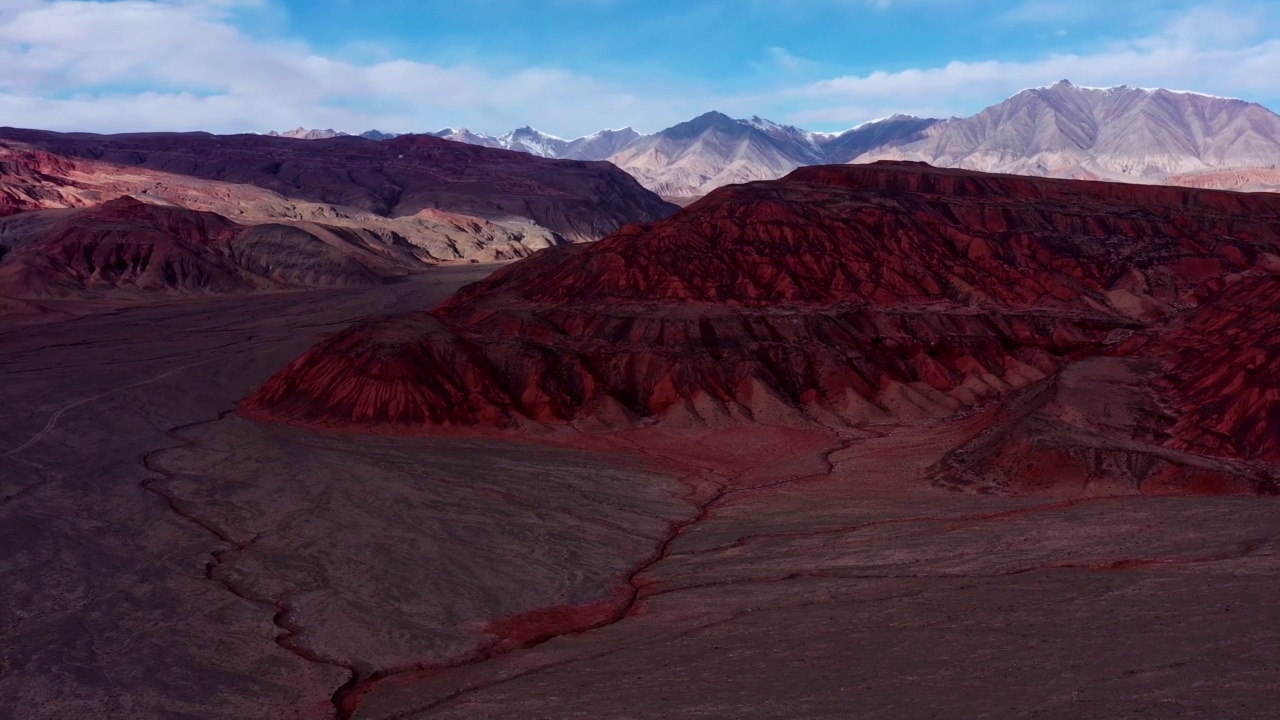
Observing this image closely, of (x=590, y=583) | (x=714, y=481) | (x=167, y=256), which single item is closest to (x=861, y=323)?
(x=714, y=481)

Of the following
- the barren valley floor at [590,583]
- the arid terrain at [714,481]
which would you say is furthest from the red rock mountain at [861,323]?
the barren valley floor at [590,583]

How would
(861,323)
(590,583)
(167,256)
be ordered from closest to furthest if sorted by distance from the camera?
(590,583)
(861,323)
(167,256)

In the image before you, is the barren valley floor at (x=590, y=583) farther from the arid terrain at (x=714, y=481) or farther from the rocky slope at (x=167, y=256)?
the rocky slope at (x=167, y=256)

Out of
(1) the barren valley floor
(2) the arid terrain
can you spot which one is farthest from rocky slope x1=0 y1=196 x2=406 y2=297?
(1) the barren valley floor

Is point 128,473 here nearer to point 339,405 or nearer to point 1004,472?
point 339,405

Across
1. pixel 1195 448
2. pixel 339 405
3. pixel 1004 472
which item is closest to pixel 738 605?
pixel 1004 472

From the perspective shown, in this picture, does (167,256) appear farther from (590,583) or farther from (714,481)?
(590,583)
